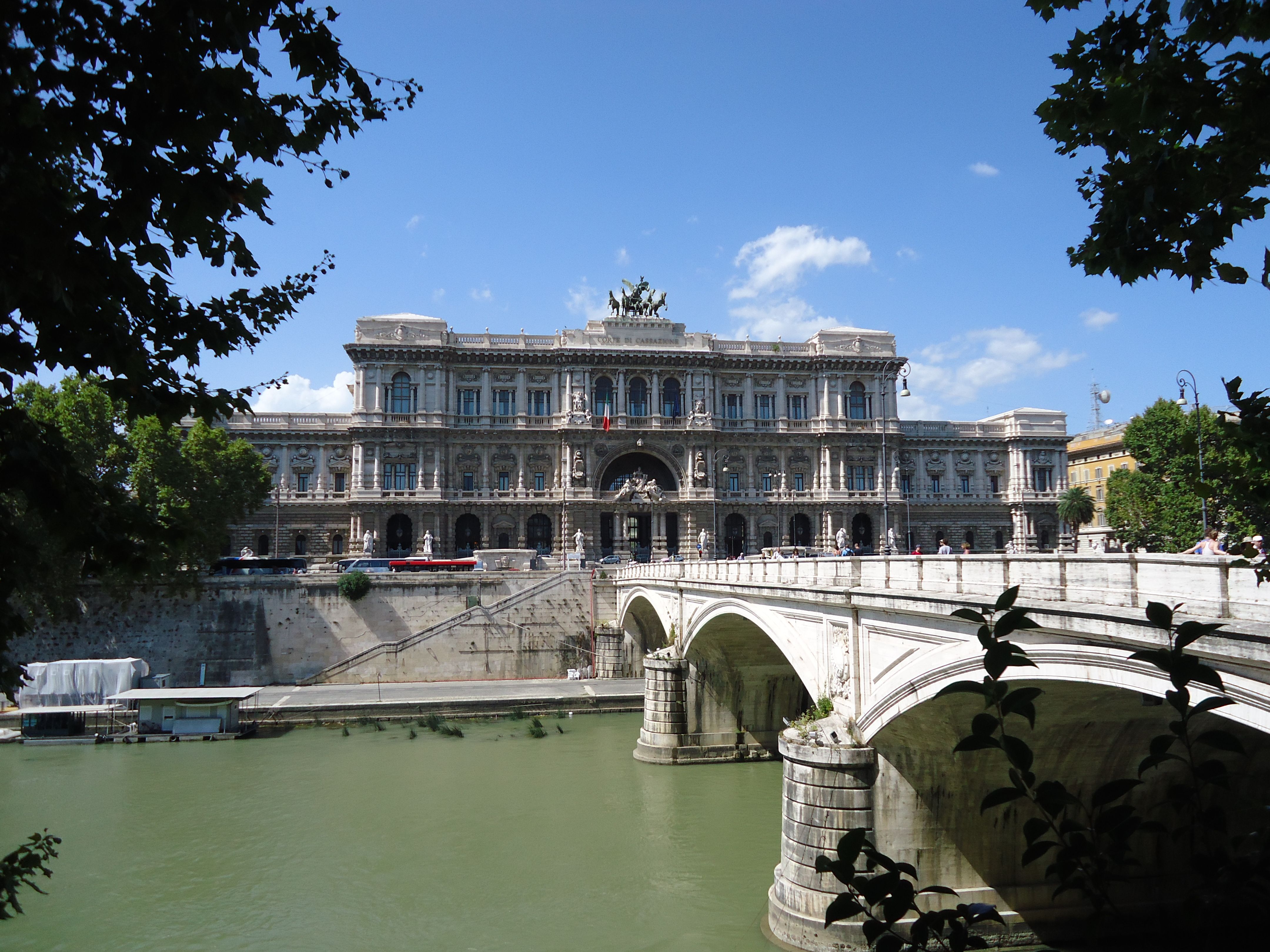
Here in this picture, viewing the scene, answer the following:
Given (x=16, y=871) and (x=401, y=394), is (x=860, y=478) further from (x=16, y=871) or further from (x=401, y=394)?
(x=16, y=871)

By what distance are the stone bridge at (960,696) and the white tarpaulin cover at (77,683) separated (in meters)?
28.3

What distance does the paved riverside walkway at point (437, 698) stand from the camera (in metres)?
36.7

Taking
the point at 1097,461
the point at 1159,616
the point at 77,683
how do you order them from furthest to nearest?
the point at 1097,461, the point at 77,683, the point at 1159,616

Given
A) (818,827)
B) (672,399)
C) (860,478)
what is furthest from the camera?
(860,478)

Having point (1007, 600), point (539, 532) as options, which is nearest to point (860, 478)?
point (539, 532)

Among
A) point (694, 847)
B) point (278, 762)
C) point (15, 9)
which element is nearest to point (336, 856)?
point (694, 847)

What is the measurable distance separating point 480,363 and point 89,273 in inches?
2287

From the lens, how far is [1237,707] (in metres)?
7.95

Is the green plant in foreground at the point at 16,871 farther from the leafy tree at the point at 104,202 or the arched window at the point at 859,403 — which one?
the arched window at the point at 859,403

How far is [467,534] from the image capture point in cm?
6028

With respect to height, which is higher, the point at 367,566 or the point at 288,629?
the point at 367,566

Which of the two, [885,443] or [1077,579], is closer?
[1077,579]

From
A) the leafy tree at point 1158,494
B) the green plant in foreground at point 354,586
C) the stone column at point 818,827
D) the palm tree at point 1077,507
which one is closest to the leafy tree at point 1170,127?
the stone column at point 818,827

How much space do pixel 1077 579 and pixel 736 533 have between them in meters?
52.4
